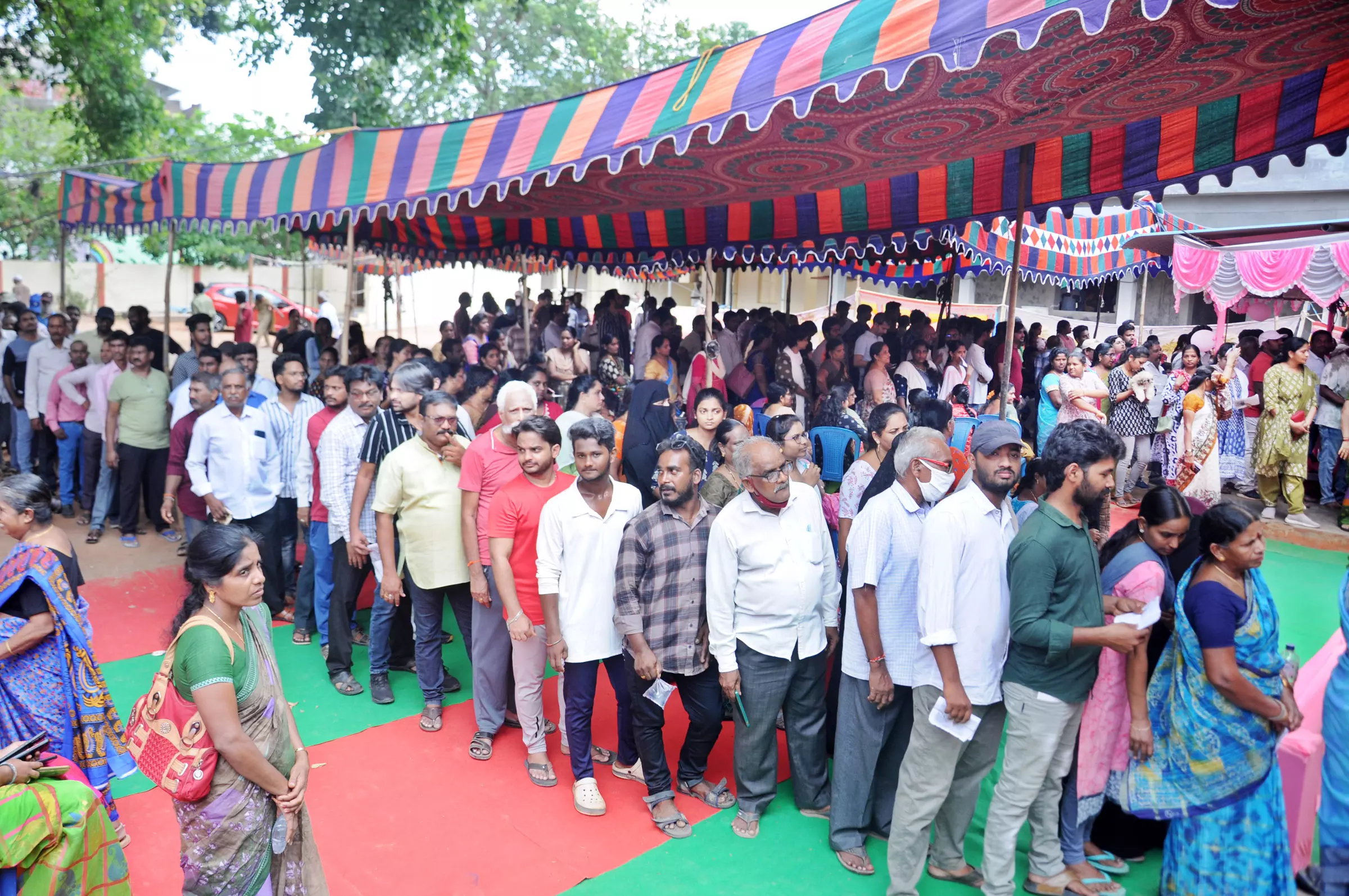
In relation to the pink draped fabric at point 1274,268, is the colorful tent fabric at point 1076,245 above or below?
above

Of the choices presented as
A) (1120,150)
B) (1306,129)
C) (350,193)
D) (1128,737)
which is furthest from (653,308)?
(1128,737)

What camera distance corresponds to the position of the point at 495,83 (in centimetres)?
2919

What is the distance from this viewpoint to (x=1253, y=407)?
9414mm

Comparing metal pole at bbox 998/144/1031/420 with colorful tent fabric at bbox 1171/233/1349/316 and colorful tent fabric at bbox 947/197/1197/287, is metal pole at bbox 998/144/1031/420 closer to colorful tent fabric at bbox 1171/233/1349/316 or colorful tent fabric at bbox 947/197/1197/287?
colorful tent fabric at bbox 947/197/1197/287

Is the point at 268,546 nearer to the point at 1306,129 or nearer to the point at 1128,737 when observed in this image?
the point at 1128,737

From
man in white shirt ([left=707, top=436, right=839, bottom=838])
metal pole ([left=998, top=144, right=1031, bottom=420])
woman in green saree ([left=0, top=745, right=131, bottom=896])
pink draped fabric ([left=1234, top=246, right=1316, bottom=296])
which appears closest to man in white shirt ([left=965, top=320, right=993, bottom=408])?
pink draped fabric ([left=1234, top=246, right=1316, bottom=296])

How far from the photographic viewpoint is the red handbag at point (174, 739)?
2.26 meters

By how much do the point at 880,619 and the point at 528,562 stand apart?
61.3 inches

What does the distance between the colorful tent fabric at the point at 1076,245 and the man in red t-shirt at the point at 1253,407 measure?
2.26m

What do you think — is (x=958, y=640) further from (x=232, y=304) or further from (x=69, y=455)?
(x=232, y=304)

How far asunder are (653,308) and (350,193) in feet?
21.9

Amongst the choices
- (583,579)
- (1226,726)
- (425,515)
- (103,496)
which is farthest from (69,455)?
(1226,726)

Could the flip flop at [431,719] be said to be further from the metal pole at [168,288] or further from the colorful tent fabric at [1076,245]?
the colorful tent fabric at [1076,245]

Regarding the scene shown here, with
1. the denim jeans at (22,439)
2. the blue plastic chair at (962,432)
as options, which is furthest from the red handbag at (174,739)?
the denim jeans at (22,439)
